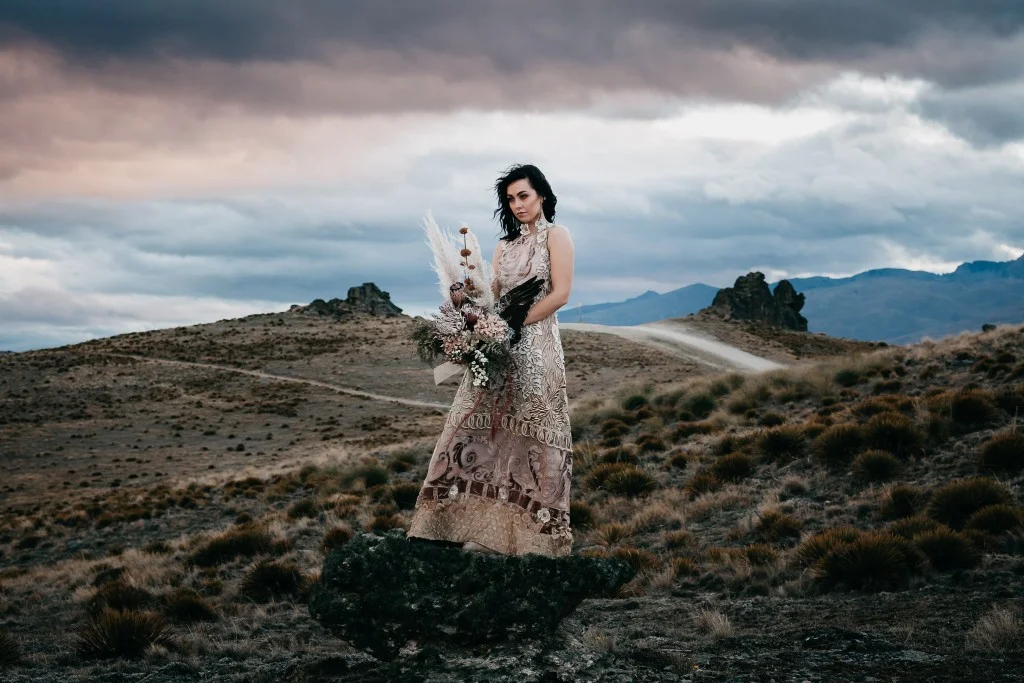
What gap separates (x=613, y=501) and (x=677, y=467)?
1991 mm

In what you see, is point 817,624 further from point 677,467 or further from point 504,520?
point 677,467

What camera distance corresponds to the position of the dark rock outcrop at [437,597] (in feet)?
18.6

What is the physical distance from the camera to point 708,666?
611 cm

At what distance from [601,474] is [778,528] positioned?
15.0ft

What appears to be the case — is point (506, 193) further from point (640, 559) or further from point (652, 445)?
point (652, 445)

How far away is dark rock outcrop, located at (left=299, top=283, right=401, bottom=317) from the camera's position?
79562 millimetres

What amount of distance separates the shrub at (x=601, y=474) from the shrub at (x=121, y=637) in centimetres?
799

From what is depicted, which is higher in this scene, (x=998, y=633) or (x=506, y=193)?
(x=506, y=193)

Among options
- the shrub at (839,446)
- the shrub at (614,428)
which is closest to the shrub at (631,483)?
the shrub at (839,446)

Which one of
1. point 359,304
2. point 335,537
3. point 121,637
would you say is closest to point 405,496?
point 335,537

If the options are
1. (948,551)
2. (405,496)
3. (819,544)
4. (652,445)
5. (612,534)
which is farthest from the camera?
(652,445)

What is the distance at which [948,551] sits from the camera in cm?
848

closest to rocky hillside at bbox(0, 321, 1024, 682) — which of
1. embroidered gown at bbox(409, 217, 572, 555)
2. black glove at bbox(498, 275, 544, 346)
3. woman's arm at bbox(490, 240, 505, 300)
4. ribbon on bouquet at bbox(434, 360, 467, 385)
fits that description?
embroidered gown at bbox(409, 217, 572, 555)

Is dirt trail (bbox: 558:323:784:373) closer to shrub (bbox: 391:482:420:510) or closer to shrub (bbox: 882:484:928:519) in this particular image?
shrub (bbox: 391:482:420:510)
